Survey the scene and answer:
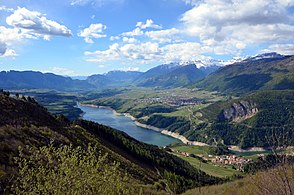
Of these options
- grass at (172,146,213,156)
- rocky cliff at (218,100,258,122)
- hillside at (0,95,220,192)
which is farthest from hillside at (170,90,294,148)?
hillside at (0,95,220,192)

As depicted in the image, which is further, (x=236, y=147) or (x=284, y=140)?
(x=236, y=147)

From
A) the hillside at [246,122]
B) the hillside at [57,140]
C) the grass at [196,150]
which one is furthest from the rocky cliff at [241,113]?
the hillside at [57,140]

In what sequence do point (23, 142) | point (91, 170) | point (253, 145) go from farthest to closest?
point (253, 145)
point (23, 142)
point (91, 170)

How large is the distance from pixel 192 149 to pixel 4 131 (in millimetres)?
113406

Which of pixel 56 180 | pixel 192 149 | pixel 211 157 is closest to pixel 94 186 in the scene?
pixel 56 180

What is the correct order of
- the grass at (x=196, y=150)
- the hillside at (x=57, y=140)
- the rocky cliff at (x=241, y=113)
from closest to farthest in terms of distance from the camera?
→ the hillside at (x=57, y=140) < the grass at (x=196, y=150) < the rocky cliff at (x=241, y=113)

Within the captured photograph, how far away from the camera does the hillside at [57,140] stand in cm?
2023

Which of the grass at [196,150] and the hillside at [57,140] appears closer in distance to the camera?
the hillside at [57,140]

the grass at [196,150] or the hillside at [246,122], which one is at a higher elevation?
the hillside at [246,122]

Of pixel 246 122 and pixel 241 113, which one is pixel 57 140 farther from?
pixel 241 113

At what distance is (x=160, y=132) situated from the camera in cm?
18825

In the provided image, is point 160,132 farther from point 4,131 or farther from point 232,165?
point 4,131

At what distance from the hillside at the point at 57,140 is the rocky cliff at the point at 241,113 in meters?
136

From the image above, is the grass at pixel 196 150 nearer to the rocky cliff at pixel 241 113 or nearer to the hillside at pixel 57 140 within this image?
the hillside at pixel 57 140
